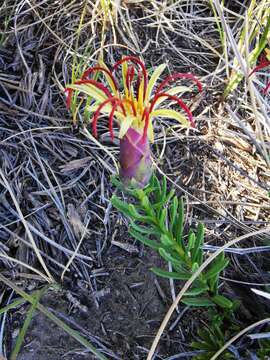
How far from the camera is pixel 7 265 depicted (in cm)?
161

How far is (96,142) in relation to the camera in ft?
5.71

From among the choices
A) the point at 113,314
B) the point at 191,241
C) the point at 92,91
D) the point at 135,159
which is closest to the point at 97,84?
the point at 92,91

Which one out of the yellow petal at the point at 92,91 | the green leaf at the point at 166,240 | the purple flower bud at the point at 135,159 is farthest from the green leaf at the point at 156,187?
the yellow petal at the point at 92,91

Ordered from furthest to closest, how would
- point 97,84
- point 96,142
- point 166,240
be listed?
point 96,142 → point 166,240 → point 97,84

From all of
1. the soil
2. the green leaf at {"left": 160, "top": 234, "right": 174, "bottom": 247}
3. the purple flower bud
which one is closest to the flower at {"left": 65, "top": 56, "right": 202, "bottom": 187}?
the purple flower bud

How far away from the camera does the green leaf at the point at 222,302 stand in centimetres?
136

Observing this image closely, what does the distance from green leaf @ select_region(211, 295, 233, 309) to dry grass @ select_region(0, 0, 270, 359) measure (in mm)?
199

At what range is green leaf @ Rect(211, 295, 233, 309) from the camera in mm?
1356

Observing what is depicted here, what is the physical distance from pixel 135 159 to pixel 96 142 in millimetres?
460

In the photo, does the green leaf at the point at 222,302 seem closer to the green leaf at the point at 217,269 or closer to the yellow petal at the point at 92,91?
the green leaf at the point at 217,269

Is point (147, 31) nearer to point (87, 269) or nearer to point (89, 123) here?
point (89, 123)

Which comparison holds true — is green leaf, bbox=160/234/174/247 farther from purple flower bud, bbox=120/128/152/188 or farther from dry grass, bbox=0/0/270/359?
dry grass, bbox=0/0/270/359

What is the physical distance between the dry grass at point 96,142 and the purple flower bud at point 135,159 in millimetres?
310

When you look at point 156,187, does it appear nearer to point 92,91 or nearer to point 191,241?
point 191,241
